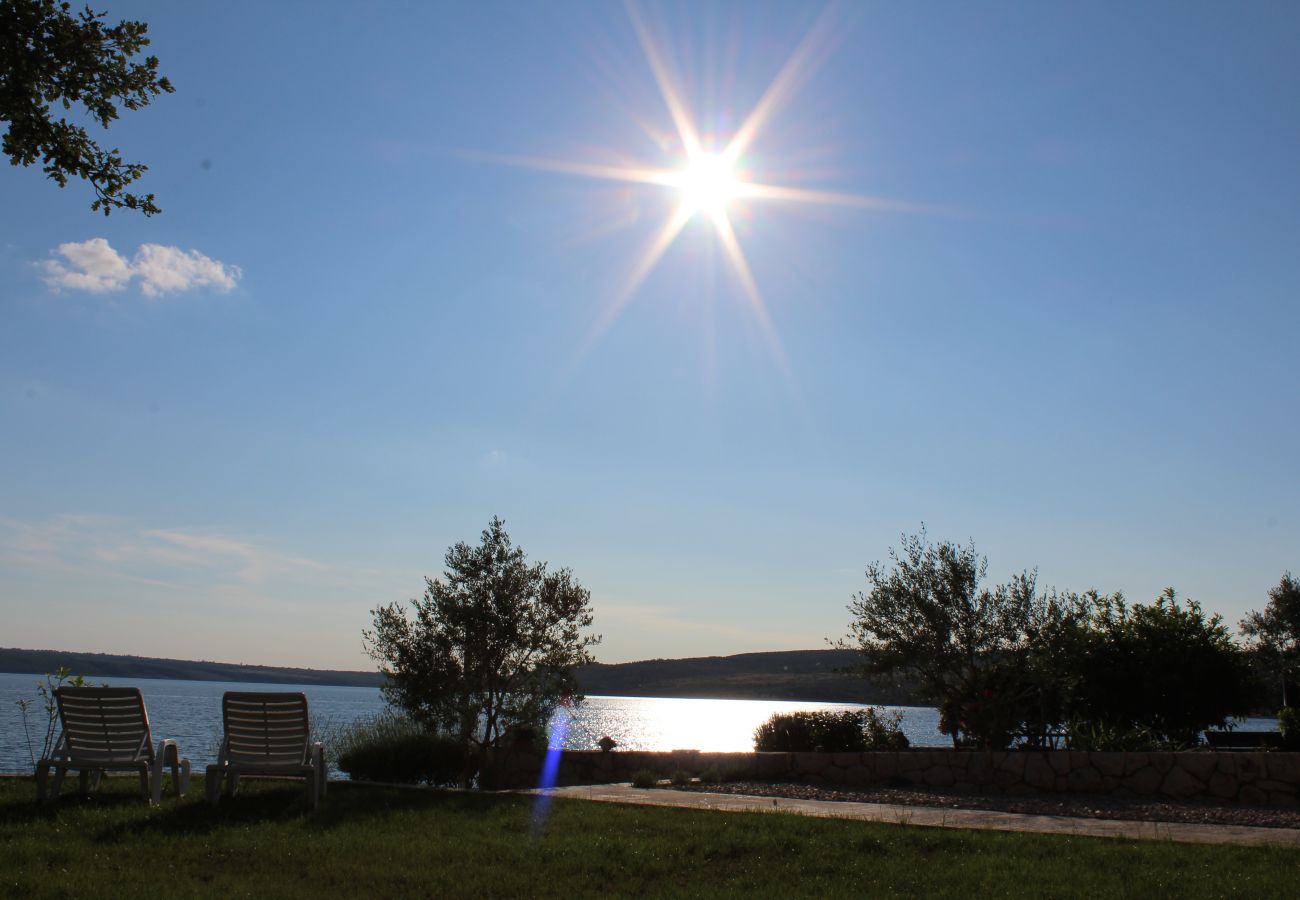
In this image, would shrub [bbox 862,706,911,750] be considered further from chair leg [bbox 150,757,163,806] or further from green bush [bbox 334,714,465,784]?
chair leg [bbox 150,757,163,806]

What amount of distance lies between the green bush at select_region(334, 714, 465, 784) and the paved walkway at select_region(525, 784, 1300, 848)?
3.30 m

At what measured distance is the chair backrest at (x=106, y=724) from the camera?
892cm

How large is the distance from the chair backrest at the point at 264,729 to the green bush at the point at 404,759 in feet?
16.7

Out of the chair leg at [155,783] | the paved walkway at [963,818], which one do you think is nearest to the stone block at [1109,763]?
the paved walkway at [963,818]

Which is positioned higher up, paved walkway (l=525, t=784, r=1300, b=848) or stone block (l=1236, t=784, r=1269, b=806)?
stone block (l=1236, t=784, r=1269, b=806)

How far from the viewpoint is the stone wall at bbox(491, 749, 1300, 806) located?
11.7 m

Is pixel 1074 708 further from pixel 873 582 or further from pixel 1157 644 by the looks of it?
pixel 873 582

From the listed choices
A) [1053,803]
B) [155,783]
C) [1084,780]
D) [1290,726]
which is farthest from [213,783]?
[1290,726]

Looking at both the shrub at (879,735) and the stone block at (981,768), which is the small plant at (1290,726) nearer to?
the stone block at (981,768)

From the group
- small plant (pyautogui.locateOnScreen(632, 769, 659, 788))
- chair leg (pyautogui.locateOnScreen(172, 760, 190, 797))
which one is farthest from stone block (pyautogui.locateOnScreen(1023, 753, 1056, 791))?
chair leg (pyautogui.locateOnScreen(172, 760, 190, 797))

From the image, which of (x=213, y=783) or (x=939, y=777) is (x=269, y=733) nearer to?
(x=213, y=783)

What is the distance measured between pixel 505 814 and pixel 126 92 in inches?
274

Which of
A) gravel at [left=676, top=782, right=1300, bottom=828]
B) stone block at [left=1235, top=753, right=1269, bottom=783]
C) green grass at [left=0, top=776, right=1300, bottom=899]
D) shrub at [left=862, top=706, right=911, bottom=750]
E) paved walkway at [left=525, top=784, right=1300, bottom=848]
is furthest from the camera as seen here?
shrub at [left=862, top=706, right=911, bottom=750]

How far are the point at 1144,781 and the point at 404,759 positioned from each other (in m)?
9.66
